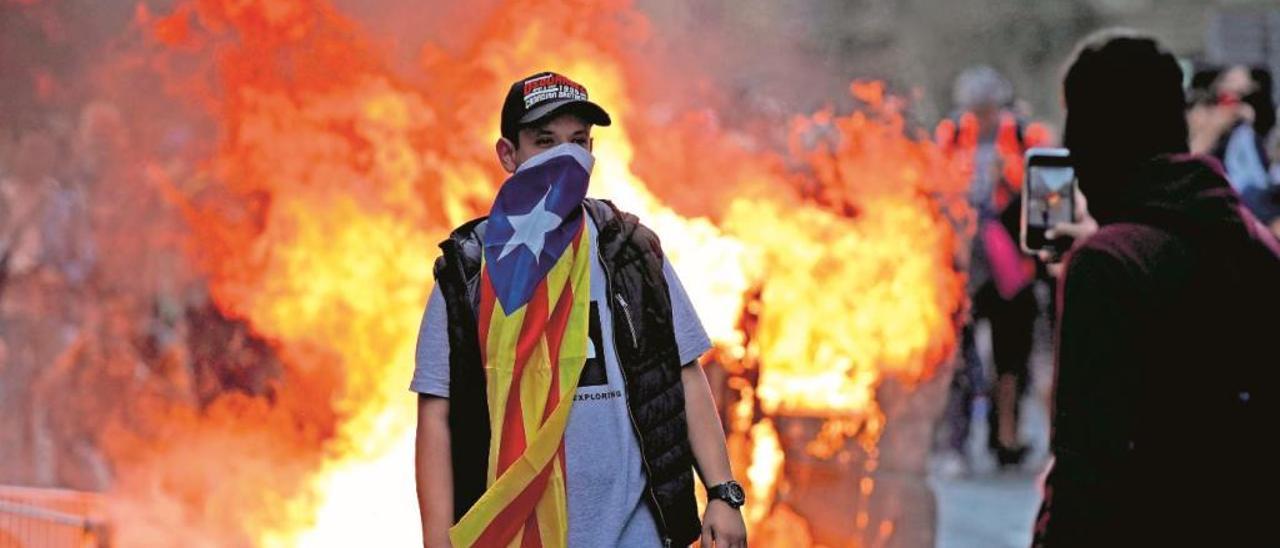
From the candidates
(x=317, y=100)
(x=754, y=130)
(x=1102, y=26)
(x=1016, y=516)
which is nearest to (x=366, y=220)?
(x=317, y=100)

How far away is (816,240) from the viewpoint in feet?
22.1

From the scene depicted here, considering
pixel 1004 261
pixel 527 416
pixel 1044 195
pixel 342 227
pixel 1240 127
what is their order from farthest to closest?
1. pixel 1004 261
2. pixel 1240 127
3. pixel 342 227
4. pixel 1044 195
5. pixel 527 416

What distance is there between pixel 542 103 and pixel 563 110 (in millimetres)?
37

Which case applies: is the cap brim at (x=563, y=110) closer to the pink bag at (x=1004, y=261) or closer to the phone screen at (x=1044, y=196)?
the phone screen at (x=1044, y=196)

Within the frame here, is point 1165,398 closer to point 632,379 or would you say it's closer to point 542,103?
point 632,379

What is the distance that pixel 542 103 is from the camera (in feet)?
9.34

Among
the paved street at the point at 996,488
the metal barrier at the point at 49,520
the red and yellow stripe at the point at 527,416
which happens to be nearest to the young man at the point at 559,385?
the red and yellow stripe at the point at 527,416

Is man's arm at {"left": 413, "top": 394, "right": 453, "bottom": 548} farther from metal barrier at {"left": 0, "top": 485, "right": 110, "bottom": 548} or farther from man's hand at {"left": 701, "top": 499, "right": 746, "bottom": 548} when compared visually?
metal barrier at {"left": 0, "top": 485, "right": 110, "bottom": 548}

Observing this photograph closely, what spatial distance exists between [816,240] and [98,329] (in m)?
2.90

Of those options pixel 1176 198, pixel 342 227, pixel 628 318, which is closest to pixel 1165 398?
pixel 1176 198

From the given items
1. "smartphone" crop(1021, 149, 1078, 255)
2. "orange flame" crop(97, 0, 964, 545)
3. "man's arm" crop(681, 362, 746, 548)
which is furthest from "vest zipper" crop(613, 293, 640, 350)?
"orange flame" crop(97, 0, 964, 545)

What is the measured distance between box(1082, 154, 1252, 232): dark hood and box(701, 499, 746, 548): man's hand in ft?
2.56

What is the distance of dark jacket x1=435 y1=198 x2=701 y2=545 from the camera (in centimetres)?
273

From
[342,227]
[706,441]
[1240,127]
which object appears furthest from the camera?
[1240,127]
